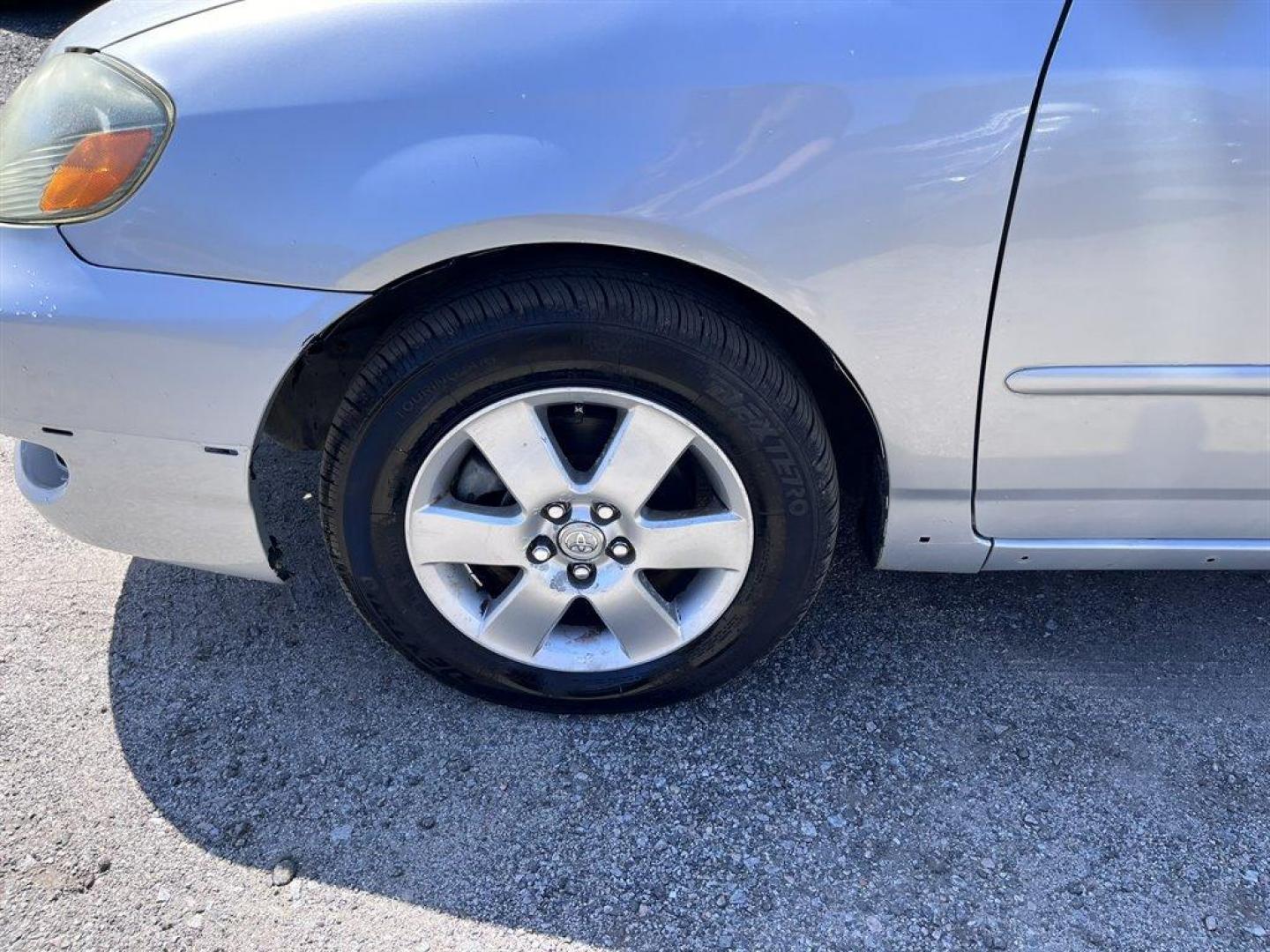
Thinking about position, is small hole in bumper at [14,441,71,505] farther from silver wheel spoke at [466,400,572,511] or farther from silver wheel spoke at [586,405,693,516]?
silver wheel spoke at [586,405,693,516]

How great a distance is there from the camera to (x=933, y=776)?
207 centimetres

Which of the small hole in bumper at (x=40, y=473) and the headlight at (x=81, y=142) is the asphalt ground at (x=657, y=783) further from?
the headlight at (x=81, y=142)

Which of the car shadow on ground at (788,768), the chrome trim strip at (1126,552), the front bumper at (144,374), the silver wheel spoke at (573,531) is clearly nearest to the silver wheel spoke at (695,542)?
the silver wheel spoke at (573,531)

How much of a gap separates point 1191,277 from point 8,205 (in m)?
1.95

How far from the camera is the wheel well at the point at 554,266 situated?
1819 millimetres

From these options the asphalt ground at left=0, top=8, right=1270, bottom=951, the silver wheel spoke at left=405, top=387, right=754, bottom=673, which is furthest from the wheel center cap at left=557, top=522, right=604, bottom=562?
the asphalt ground at left=0, top=8, right=1270, bottom=951

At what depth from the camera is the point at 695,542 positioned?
200 cm

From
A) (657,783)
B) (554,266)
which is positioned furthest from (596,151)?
(657,783)

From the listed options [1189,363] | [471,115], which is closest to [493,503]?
[471,115]

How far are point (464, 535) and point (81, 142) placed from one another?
0.91m

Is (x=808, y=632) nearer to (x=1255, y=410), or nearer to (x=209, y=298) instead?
(x=1255, y=410)

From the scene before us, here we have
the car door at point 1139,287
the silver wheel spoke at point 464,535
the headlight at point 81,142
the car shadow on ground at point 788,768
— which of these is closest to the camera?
the car door at point 1139,287

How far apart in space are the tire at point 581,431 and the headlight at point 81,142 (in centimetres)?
48

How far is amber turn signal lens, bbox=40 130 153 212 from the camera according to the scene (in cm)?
176
